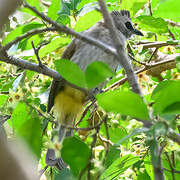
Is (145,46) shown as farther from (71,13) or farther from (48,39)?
(48,39)

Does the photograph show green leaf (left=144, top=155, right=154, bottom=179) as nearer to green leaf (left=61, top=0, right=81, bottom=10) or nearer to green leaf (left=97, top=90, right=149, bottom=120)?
green leaf (left=97, top=90, right=149, bottom=120)

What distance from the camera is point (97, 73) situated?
3.64ft

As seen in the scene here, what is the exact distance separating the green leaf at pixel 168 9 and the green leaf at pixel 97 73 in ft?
5.03

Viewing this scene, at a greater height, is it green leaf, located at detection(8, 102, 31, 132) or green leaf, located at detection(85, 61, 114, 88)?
green leaf, located at detection(8, 102, 31, 132)

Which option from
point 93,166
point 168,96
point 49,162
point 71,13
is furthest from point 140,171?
point 71,13

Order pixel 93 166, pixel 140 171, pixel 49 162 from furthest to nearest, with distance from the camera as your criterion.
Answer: pixel 49 162, pixel 140 171, pixel 93 166

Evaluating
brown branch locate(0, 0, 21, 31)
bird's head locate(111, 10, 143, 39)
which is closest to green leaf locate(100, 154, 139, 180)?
brown branch locate(0, 0, 21, 31)

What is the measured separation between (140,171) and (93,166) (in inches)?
29.8

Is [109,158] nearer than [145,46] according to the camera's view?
Yes

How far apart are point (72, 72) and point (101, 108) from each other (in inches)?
7.0

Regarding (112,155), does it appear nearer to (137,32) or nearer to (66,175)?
(66,175)

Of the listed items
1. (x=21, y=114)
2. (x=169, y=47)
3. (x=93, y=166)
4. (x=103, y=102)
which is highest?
(x=169, y=47)

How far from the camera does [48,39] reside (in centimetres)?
225

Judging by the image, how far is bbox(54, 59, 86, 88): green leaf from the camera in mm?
1178
